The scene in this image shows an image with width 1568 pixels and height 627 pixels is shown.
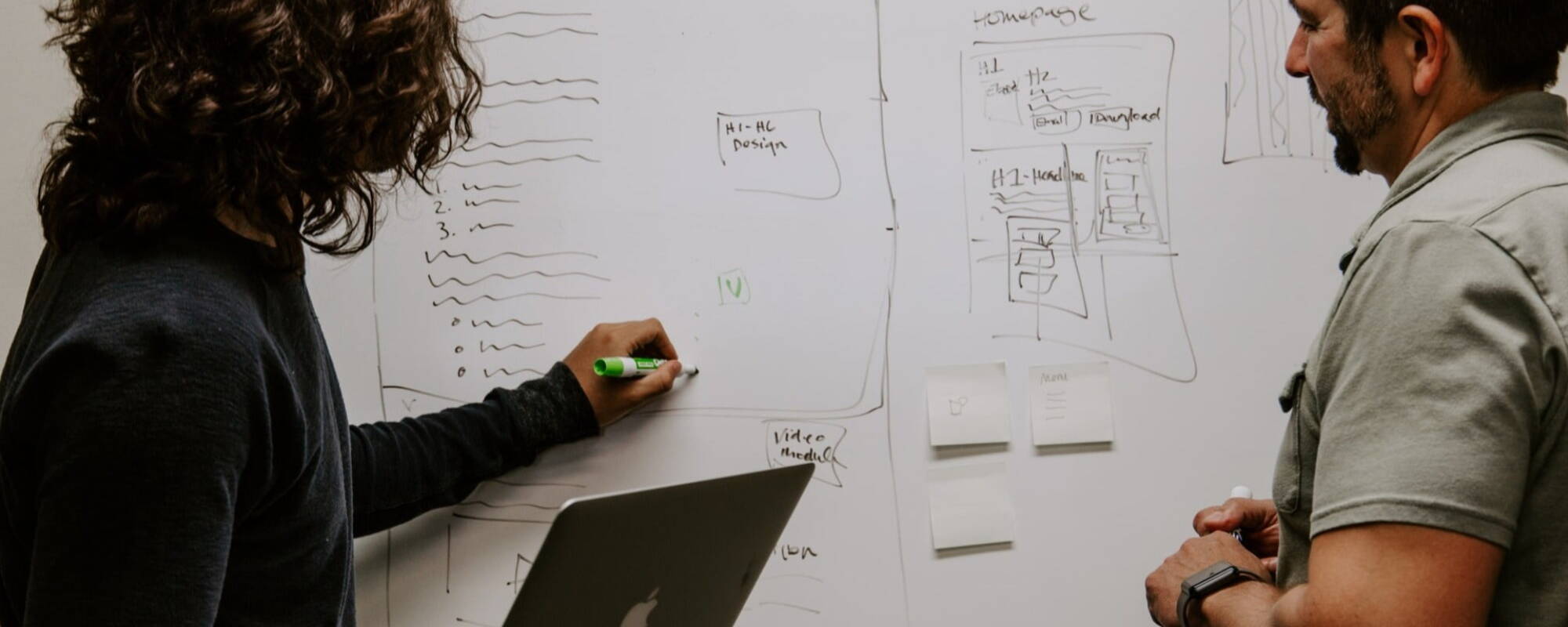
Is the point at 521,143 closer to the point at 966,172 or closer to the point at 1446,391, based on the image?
the point at 966,172

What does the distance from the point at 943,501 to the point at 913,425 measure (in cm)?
10

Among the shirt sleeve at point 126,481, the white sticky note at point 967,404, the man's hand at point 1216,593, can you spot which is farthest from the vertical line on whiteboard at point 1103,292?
the shirt sleeve at point 126,481

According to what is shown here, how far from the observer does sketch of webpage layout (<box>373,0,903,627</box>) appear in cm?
146

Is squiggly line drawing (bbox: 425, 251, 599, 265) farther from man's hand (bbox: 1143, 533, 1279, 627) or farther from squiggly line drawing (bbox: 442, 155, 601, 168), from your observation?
man's hand (bbox: 1143, 533, 1279, 627)

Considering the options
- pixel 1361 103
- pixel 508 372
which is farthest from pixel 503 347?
pixel 1361 103

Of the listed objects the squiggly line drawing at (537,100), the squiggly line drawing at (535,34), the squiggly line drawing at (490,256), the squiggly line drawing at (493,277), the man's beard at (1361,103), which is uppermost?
the squiggly line drawing at (535,34)

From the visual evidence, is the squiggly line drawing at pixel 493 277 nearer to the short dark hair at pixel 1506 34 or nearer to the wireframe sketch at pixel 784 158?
the wireframe sketch at pixel 784 158

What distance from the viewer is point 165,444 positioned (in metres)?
0.77

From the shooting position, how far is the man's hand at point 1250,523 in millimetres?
1187

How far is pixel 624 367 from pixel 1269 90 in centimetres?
89

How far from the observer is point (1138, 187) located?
1475 millimetres

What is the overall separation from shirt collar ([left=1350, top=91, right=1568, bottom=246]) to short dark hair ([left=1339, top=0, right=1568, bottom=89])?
0.02m

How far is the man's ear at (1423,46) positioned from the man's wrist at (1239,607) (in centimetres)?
44

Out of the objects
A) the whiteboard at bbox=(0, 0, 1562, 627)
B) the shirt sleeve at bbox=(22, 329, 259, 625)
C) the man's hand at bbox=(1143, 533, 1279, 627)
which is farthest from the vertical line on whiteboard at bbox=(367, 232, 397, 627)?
the man's hand at bbox=(1143, 533, 1279, 627)
